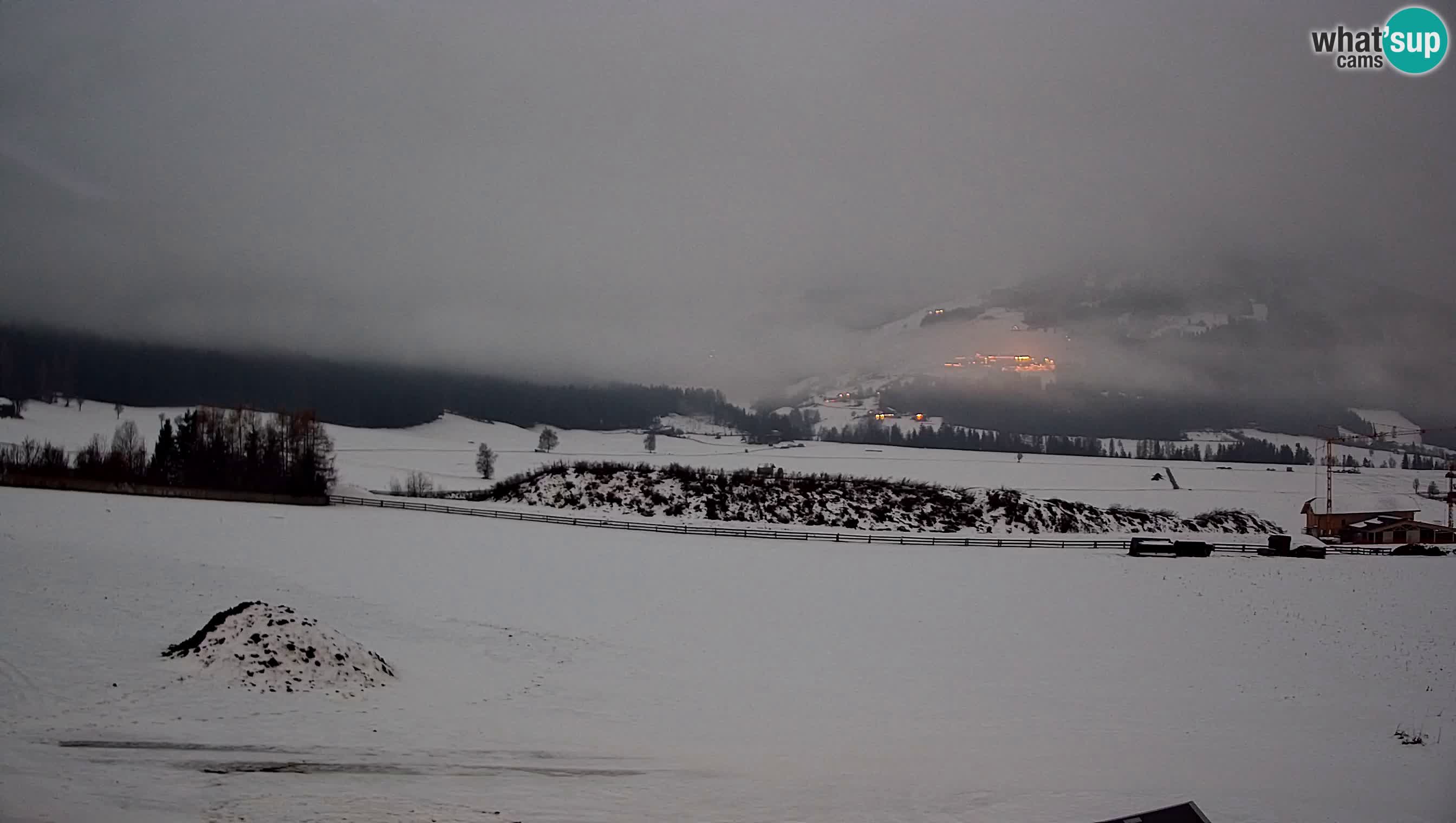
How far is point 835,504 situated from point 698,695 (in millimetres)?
40355

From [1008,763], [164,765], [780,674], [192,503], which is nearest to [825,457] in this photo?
→ [192,503]

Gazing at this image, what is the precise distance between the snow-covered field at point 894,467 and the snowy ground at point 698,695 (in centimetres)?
690

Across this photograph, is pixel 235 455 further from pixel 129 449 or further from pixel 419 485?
pixel 129 449

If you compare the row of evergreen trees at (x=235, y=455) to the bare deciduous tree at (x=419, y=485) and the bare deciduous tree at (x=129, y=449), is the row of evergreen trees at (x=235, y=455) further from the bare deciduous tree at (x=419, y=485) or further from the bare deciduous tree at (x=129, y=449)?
the bare deciduous tree at (x=419, y=485)

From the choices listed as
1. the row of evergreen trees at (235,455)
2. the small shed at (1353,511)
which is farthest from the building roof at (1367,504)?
the row of evergreen trees at (235,455)

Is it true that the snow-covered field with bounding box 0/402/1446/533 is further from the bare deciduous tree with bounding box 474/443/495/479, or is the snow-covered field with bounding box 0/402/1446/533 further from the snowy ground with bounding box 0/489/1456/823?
the snowy ground with bounding box 0/489/1456/823

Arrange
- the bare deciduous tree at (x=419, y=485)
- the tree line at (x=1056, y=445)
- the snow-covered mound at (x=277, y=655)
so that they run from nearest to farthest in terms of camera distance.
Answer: the snow-covered mound at (x=277, y=655) → the tree line at (x=1056, y=445) → the bare deciduous tree at (x=419, y=485)

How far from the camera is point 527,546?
1377 inches

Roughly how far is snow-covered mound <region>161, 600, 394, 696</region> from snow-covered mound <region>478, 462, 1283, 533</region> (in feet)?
127

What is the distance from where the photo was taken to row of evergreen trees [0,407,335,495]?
118 feet

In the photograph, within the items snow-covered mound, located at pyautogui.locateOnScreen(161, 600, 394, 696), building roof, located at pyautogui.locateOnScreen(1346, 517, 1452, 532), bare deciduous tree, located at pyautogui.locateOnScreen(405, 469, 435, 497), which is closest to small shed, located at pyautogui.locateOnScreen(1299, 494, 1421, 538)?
building roof, located at pyautogui.locateOnScreen(1346, 517, 1452, 532)

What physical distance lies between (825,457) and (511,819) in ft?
230

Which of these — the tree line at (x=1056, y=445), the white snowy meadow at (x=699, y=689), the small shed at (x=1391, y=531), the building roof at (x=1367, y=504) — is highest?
the tree line at (x=1056, y=445)

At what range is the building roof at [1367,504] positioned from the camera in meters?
41.7
